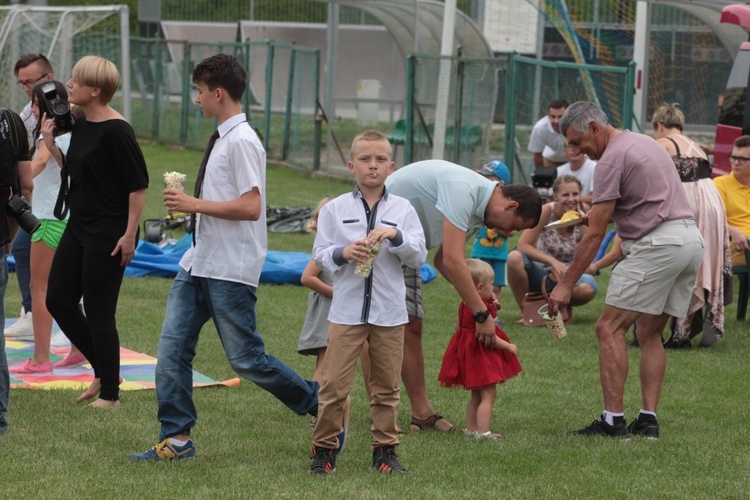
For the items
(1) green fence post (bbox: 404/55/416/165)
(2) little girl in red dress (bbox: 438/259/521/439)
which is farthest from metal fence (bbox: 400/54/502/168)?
(2) little girl in red dress (bbox: 438/259/521/439)

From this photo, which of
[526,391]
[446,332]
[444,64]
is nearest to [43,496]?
[526,391]

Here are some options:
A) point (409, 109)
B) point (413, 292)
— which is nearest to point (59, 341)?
point (413, 292)

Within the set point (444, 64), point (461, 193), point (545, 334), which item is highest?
point (444, 64)

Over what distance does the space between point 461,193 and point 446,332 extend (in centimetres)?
381

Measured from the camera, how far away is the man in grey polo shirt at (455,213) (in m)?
5.66

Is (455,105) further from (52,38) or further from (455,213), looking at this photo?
(455,213)

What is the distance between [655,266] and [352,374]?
191 cm

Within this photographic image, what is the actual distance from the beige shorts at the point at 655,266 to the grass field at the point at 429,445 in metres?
0.75

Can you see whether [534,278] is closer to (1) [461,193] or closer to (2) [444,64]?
(1) [461,193]

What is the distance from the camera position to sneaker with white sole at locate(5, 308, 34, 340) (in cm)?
877

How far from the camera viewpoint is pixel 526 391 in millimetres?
7477

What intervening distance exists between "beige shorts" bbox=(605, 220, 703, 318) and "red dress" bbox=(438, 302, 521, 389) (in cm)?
66

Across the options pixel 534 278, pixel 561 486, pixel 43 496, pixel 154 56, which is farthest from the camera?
pixel 154 56

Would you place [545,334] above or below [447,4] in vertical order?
below
